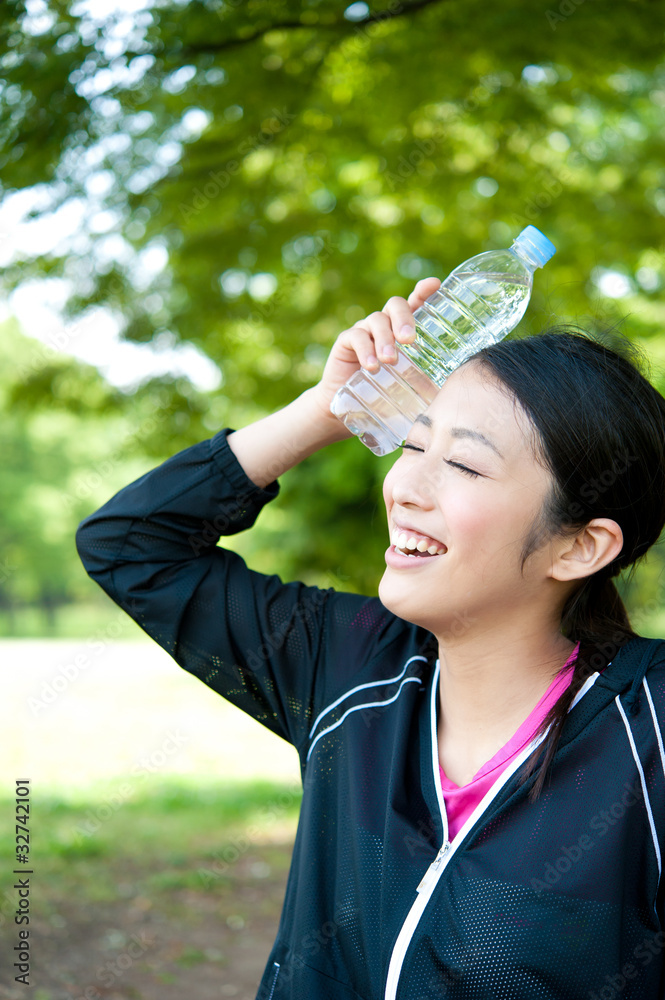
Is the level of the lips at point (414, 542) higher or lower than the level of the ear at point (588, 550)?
higher

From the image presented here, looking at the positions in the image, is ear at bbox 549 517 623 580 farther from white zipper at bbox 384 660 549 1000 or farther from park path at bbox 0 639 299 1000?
park path at bbox 0 639 299 1000

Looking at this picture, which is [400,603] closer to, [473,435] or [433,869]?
[473,435]

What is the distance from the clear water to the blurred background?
0.31 m

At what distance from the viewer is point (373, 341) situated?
2162 mm

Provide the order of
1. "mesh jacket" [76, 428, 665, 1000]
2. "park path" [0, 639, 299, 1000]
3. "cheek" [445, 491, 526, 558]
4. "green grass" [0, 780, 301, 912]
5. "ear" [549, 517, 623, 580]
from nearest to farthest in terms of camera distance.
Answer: "mesh jacket" [76, 428, 665, 1000], "cheek" [445, 491, 526, 558], "ear" [549, 517, 623, 580], "park path" [0, 639, 299, 1000], "green grass" [0, 780, 301, 912]

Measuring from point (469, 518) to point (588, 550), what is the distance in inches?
12.8

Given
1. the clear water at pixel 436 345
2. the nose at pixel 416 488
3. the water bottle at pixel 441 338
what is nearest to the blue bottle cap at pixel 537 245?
the water bottle at pixel 441 338

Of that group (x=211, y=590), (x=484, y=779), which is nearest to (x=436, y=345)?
(x=211, y=590)

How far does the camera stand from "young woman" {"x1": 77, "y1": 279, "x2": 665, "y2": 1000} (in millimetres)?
1592

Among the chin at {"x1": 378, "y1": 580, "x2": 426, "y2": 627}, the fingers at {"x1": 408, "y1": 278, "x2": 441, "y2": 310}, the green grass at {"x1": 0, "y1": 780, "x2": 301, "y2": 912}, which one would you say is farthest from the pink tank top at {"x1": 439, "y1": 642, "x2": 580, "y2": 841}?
the green grass at {"x1": 0, "y1": 780, "x2": 301, "y2": 912}

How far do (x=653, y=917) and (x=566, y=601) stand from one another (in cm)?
70

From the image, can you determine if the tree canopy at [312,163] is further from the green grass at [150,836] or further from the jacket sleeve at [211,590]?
the green grass at [150,836]

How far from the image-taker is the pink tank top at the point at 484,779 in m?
1.83

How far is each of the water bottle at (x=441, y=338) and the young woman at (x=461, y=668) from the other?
137mm
